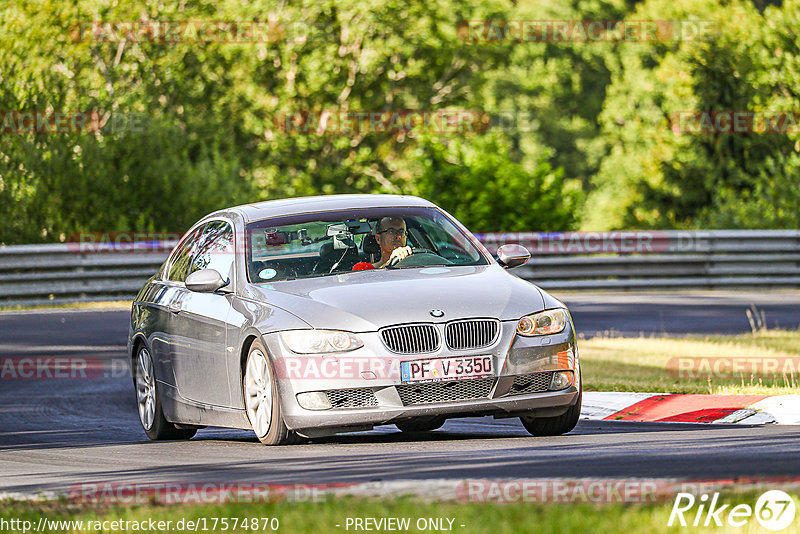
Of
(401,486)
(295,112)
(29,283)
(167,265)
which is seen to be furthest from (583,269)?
(295,112)

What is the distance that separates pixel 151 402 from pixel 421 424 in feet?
7.84

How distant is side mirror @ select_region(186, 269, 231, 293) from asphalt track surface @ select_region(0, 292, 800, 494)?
1.03 meters

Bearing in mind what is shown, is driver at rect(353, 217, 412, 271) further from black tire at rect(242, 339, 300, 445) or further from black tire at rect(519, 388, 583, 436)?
black tire at rect(519, 388, 583, 436)

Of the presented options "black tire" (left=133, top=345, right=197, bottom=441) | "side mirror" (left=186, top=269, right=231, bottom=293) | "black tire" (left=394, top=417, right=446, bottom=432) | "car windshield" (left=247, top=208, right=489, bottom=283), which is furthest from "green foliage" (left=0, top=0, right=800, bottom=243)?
"black tire" (left=394, top=417, right=446, bottom=432)

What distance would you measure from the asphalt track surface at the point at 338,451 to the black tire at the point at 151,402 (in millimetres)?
115

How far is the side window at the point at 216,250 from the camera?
10.1 metres

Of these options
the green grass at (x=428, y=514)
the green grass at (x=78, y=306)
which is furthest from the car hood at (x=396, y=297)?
the green grass at (x=78, y=306)

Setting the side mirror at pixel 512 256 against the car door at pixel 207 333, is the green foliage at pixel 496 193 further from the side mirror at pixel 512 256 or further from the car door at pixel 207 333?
the side mirror at pixel 512 256

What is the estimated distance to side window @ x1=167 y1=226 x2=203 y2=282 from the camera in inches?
425

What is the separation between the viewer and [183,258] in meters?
11.0

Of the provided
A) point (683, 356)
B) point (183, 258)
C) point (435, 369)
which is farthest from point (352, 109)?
point (435, 369)

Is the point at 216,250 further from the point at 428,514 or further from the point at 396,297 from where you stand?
the point at 428,514

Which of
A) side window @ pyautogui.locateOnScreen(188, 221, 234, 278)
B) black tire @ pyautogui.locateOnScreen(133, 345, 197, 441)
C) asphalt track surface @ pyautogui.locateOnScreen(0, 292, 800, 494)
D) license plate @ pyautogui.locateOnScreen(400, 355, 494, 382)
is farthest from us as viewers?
black tire @ pyautogui.locateOnScreen(133, 345, 197, 441)

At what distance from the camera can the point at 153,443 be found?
400 inches
